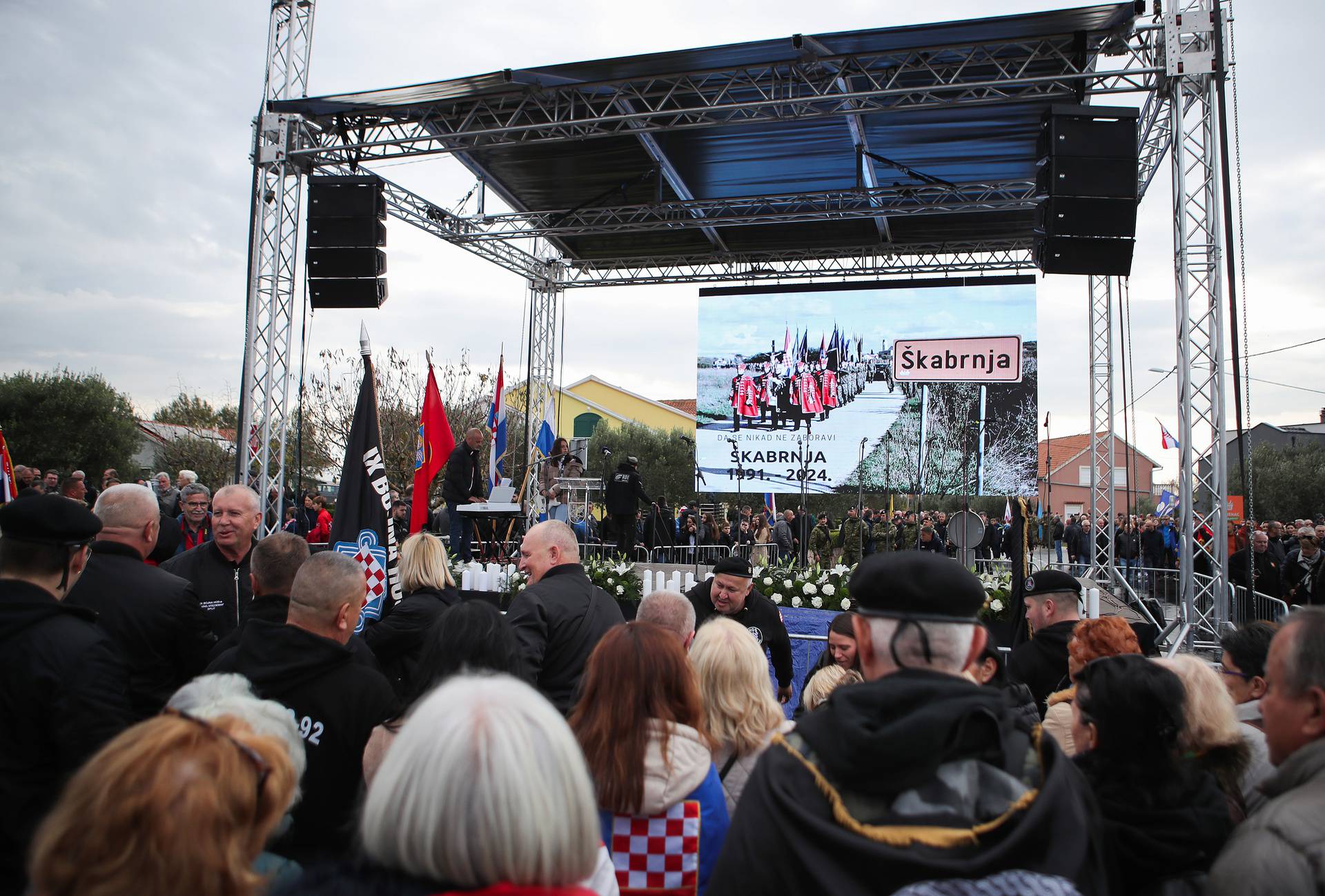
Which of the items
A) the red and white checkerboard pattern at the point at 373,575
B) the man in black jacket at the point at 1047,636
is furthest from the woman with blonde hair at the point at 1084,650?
the red and white checkerboard pattern at the point at 373,575

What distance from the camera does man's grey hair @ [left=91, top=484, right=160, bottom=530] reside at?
3508 mm

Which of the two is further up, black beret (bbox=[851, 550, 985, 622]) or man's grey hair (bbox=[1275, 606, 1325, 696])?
black beret (bbox=[851, 550, 985, 622])

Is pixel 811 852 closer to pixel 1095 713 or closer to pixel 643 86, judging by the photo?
pixel 1095 713

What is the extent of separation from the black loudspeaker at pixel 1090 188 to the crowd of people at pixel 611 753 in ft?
23.4

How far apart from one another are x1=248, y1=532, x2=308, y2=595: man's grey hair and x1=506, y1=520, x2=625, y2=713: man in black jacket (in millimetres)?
879

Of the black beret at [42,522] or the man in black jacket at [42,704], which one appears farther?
the black beret at [42,522]

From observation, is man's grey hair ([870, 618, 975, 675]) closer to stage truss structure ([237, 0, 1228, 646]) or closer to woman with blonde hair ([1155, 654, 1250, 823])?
woman with blonde hair ([1155, 654, 1250, 823])

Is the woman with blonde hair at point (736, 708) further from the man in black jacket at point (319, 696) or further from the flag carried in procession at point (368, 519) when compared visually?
the flag carried in procession at point (368, 519)

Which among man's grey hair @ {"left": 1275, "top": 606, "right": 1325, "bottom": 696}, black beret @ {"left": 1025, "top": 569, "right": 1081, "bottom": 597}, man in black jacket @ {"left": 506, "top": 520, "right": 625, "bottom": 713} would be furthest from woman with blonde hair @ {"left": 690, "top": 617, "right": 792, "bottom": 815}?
black beret @ {"left": 1025, "top": 569, "right": 1081, "bottom": 597}

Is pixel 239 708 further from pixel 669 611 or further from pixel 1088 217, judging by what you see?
pixel 1088 217

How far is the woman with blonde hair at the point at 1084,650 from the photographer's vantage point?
9.95 feet

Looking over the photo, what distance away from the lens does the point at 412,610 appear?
4211 mm

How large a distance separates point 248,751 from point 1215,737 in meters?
2.21

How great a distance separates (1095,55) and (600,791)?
9.70 m
